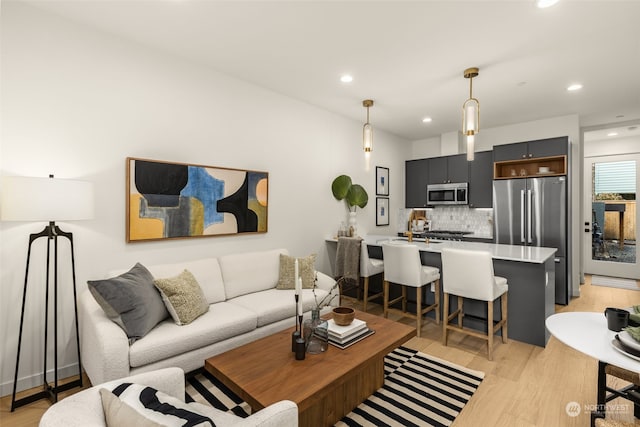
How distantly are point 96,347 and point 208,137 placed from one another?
2.10m

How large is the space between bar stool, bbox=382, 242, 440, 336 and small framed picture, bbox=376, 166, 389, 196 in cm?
223

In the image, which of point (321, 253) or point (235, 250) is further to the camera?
point (321, 253)

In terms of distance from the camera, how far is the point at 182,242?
10.2ft

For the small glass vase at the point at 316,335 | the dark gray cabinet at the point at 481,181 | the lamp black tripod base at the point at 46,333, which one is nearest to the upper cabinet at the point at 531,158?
the dark gray cabinet at the point at 481,181

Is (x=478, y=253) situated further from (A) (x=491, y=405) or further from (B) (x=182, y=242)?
(B) (x=182, y=242)

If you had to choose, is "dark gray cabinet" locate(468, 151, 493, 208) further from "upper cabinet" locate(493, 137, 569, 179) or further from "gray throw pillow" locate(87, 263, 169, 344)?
"gray throw pillow" locate(87, 263, 169, 344)

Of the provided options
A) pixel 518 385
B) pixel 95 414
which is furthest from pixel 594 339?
pixel 95 414

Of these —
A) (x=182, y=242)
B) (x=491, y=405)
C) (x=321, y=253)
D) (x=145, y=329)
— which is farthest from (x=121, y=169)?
(x=491, y=405)

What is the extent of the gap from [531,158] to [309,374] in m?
4.68

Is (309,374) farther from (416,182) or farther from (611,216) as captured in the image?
(611,216)

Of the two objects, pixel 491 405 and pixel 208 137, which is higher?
pixel 208 137

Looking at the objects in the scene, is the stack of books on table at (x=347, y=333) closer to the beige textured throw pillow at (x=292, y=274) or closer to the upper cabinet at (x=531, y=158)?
the beige textured throw pillow at (x=292, y=274)

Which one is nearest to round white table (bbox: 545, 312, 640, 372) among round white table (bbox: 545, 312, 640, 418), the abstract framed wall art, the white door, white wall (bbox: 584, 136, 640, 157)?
round white table (bbox: 545, 312, 640, 418)

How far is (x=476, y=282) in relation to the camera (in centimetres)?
288
